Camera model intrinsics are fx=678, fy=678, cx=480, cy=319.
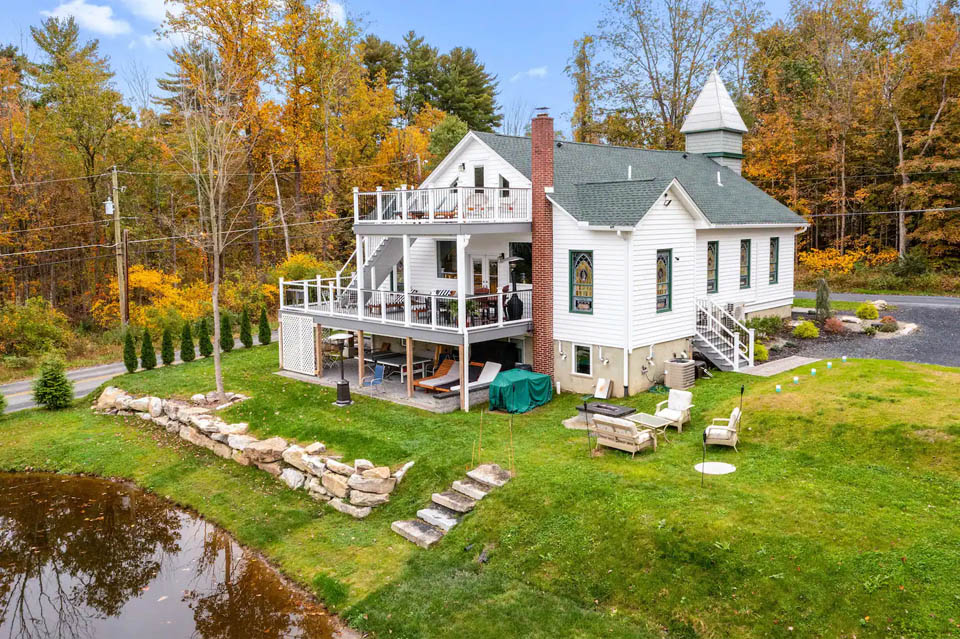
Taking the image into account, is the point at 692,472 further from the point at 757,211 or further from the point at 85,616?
the point at 757,211

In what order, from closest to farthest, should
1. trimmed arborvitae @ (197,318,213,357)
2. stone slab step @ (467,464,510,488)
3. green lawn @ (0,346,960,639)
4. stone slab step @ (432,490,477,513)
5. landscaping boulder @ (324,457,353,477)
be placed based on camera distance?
1. green lawn @ (0,346,960,639)
2. stone slab step @ (432,490,477,513)
3. stone slab step @ (467,464,510,488)
4. landscaping boulder @ (324,457,353,477)
5. trimmed arborvitae @ (197,318,213,357)

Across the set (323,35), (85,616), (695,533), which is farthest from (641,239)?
(323,35)

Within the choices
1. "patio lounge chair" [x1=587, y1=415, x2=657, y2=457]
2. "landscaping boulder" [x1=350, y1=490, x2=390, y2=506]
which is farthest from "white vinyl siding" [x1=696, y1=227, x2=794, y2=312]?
"landscaping boulder" [x1=350, y1=490, x2=390, y2=506]

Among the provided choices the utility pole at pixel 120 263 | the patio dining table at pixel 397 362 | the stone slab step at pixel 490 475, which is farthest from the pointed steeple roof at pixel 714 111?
the utility pole at pixel 120 263

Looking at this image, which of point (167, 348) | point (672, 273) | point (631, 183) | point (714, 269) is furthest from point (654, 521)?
point (167, 348)

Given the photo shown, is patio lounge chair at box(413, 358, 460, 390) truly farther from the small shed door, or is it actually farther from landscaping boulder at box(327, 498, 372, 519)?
landscaping boulder at box(327, 498, 372, 519)

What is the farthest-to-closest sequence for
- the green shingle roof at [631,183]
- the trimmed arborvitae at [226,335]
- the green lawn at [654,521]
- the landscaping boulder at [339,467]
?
the trimmed arborvitae at [226,335], the green shingle roof at [631,183], the landscaping boulder at [339,467], the green lawn at [654,521]

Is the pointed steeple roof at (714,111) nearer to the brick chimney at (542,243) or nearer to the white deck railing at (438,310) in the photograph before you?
the brick chimney at (542,243)
